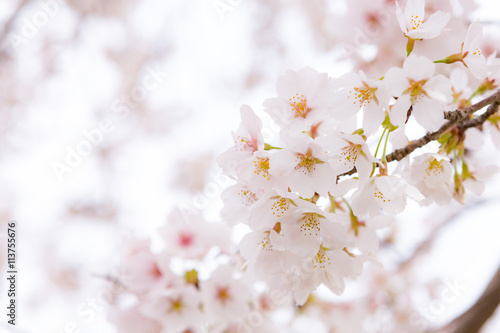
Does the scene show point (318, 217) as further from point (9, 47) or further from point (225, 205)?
point (9, 47)

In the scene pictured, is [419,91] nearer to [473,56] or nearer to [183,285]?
[473,56]

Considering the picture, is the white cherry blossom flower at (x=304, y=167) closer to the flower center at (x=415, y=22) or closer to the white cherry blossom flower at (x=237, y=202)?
the white cherry blossom flower at (x=237, y=202)

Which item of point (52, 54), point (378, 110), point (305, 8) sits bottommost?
point (378, 110)

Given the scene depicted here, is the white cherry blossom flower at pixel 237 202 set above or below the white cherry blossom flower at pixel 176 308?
above

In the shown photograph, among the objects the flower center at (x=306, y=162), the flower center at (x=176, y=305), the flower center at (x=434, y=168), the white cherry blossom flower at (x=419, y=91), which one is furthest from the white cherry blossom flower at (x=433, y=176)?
the flower center at (x=176, y=305)

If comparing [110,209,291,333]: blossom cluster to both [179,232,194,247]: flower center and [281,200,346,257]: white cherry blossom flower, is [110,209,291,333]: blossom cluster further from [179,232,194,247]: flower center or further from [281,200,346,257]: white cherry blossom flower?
[281,200,346,257]: white cherry blossom flower

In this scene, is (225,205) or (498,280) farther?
(498,280)

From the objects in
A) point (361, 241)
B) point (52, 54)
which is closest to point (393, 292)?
point (361, 241)

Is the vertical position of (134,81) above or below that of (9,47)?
below
